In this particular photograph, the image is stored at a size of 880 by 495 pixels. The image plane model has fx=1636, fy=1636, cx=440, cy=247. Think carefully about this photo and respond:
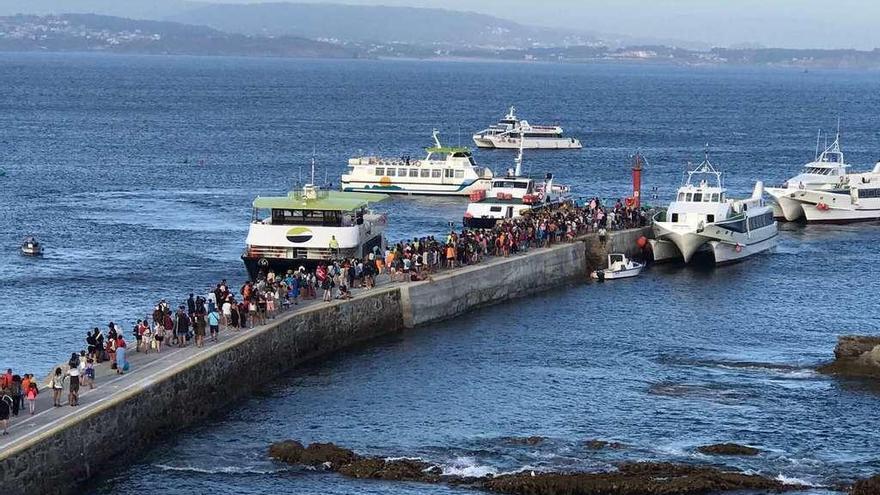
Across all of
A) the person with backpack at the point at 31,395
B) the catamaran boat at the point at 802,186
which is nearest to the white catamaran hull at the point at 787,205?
the catamaran boat at the point at 802,186

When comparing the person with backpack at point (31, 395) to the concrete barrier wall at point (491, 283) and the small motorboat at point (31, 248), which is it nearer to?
the concrete barrier wall at point (491, 283)

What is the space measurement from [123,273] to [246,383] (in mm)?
22350

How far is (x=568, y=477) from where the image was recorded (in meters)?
42.4

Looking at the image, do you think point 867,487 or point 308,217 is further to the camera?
point 308,217

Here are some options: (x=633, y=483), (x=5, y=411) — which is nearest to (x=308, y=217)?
(x=633, y=483)

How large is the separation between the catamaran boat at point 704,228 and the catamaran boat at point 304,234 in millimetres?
18316

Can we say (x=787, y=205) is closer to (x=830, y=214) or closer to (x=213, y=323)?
(x=830, y=214)

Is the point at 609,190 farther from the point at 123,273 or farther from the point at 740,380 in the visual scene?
the point at 740,380

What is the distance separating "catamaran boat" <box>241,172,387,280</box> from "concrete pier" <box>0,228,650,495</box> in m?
4.71

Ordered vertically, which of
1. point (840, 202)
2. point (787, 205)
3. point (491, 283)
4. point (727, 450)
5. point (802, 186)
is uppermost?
point (802, 186)

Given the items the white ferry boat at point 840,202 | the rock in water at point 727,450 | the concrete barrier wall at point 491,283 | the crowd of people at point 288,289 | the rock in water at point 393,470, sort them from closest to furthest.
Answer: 1. the rock in water at point 393,470
2. the crowd of people at point 288,289
3. the rock in water at point 727,450
4. the concrete barrier wall at point 491,283
5. the white ferry boat at point 840,202

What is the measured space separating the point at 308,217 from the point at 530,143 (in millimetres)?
86547

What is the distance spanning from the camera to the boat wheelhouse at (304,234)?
66688mm

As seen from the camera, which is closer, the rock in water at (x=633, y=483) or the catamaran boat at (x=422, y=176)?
the rock in water at (x=633, y=483)
